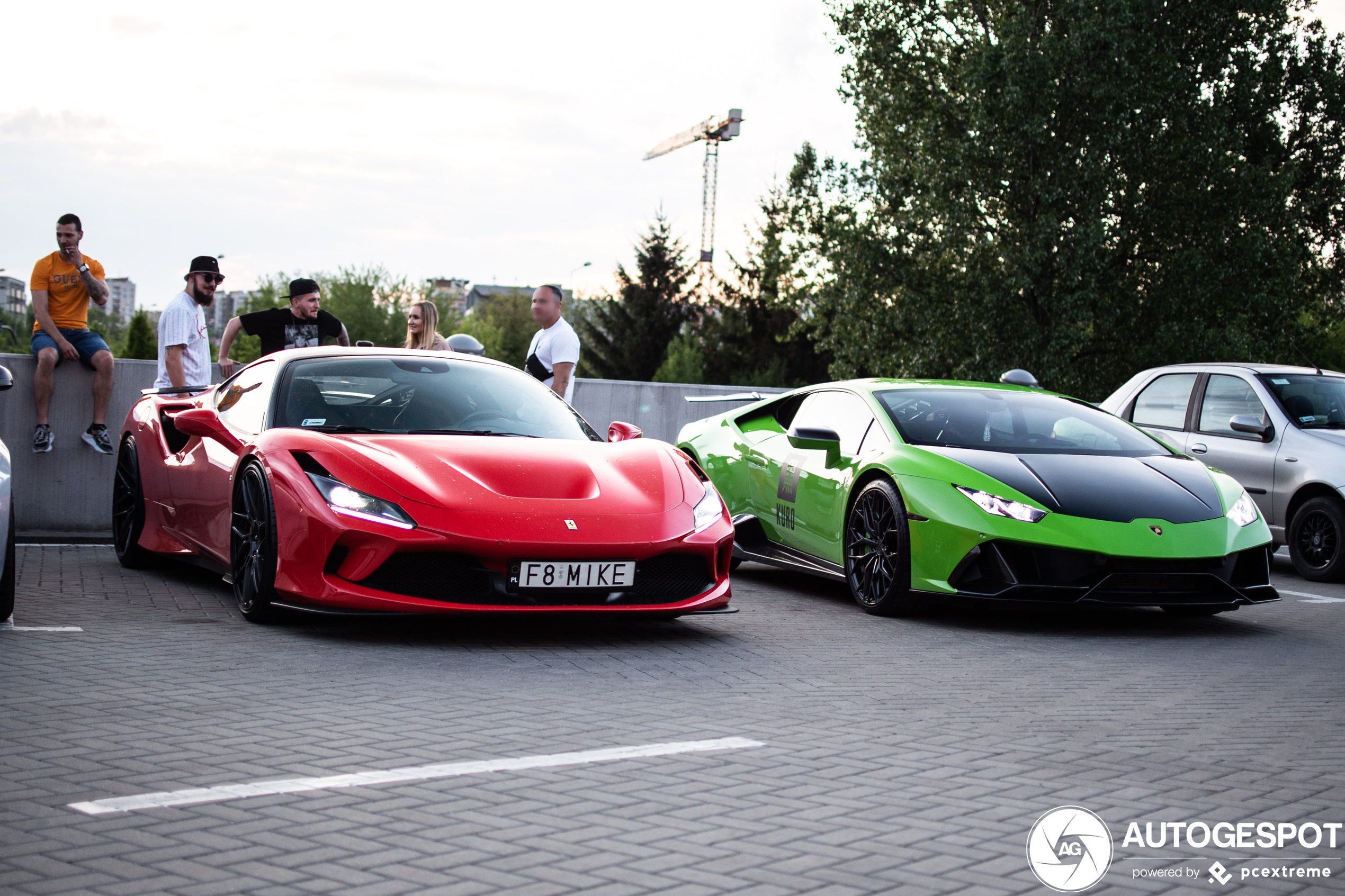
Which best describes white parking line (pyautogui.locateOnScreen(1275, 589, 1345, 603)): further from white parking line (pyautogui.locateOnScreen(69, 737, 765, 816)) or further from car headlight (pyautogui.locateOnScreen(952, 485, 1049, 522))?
→ white parking line (pyautogui.locateOnScreen(69, 737, 765, 816))

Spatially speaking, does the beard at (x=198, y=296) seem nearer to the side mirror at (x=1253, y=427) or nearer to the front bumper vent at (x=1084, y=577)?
the front bumper vent at (x=1084, y=577)

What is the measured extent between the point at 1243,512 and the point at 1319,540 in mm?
3144

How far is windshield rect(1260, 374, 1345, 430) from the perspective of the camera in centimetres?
1057

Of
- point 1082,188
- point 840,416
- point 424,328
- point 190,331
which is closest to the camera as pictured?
point 840,416

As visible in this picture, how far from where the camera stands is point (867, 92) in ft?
121

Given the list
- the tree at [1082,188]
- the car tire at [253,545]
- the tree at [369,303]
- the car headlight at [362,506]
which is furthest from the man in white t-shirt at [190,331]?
the tree at [369,303]

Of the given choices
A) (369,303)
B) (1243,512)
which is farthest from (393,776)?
(369,303)

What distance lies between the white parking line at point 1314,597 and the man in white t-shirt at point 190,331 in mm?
7652

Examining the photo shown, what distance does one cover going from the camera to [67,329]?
10672mm

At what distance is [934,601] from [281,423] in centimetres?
350

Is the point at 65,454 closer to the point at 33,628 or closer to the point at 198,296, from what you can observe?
the point at 198,296

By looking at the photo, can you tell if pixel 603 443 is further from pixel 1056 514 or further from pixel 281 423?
pixel 1056 514

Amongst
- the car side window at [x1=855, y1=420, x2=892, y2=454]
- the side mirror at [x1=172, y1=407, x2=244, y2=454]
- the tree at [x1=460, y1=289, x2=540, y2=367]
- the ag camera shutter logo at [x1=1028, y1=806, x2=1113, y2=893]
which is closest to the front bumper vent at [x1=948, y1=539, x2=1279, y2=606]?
the car side window at [x1=855, y1=420, x2=892, y2=454]

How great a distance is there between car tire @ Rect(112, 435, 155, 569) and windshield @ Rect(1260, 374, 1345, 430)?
27.0 ft
